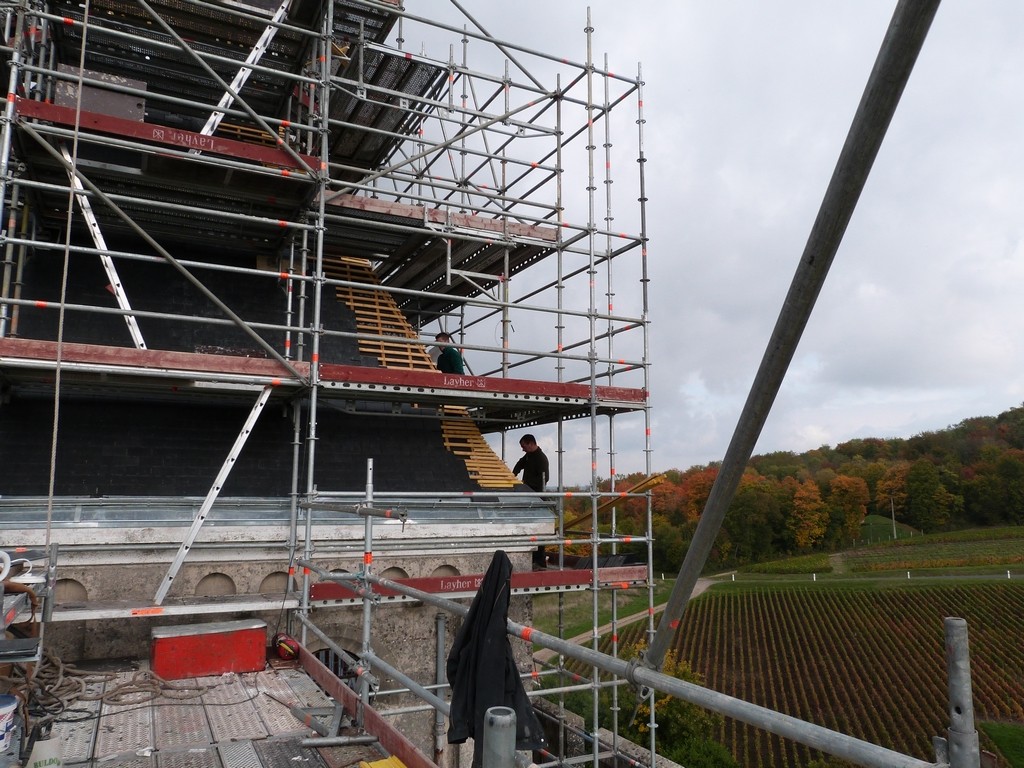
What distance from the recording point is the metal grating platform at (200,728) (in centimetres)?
517

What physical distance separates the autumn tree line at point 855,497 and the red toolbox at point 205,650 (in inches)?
3255

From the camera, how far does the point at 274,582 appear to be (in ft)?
31.6

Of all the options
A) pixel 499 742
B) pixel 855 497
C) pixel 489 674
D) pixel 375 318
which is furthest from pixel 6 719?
pixel 855 497

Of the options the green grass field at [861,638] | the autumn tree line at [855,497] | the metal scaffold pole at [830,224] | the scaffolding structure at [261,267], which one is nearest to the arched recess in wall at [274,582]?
the scaffolding structure at [261,267]

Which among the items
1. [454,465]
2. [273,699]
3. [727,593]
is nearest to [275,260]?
[454,465]

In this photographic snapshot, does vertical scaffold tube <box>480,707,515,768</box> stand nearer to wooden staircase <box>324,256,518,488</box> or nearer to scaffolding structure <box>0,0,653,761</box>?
scaffolding structure <box>0,0,653,761</box>

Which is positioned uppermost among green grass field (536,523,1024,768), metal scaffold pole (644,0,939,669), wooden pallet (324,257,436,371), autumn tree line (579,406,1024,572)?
wooden pallet (324,257,436,371)

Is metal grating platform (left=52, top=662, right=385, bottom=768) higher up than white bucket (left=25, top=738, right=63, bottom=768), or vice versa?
white bucket (left=25, top=738, right=63, bottom=768)

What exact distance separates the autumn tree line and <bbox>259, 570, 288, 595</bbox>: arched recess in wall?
80.8m

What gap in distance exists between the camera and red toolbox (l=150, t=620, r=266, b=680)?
727 centimetres

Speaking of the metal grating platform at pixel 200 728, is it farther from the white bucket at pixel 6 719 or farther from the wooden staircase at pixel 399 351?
the wooden staircase at pixel 399 351

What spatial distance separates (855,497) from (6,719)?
350 feet

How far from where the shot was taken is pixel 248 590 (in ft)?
30.9

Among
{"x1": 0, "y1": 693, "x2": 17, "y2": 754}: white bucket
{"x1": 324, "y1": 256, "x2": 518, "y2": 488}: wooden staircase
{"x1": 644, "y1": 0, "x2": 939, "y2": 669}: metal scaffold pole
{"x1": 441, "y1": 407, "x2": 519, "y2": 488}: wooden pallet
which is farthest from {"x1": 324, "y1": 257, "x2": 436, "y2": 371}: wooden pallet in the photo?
{"x1": 644, "y1": 0, "x2": 939, "y2": 669}: metal scaffold pole
